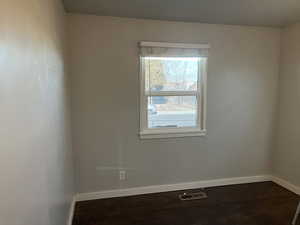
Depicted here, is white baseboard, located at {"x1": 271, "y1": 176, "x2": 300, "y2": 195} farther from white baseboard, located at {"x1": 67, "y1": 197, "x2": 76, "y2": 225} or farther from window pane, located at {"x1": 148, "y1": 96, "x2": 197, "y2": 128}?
white baseboard, located at {"x1": 67, "y1": 197, "x2": 76, "y2": 225}

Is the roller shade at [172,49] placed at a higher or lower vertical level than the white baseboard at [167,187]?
higher

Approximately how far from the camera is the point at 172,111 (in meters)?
3.16

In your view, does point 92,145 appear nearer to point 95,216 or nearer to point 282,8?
point 95,216

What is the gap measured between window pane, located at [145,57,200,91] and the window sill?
600mm

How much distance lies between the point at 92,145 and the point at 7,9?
7.52 ft

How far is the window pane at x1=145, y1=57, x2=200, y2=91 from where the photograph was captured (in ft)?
9.90

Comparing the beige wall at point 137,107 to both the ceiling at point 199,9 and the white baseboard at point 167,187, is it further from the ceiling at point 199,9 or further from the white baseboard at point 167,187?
the ceiling at point 199,9

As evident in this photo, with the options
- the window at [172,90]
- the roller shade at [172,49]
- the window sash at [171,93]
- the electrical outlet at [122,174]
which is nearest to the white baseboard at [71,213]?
the electrical outlet at [122,174]

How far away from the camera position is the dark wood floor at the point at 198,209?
249cm

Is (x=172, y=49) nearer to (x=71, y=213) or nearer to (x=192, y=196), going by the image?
(x=192, y=196)

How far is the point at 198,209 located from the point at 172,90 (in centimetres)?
158

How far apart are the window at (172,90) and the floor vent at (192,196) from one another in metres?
0.83

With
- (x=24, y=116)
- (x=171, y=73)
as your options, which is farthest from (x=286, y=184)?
(x=24, y=116)

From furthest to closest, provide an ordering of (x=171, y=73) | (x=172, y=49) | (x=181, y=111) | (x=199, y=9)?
(x=181, y=111), (x=171, y=73), (x=172, y=49), (x=199, y=9)
